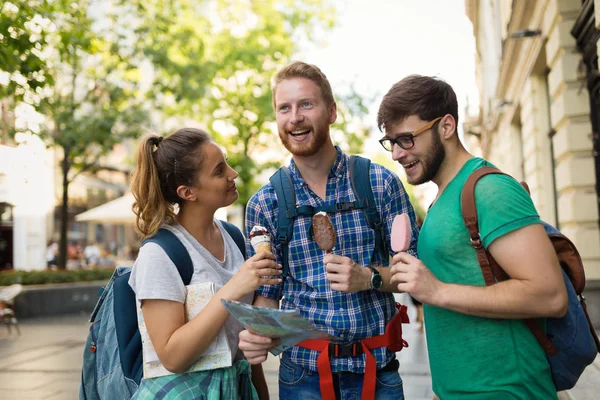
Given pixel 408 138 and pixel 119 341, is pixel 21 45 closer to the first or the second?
pixel 119 341

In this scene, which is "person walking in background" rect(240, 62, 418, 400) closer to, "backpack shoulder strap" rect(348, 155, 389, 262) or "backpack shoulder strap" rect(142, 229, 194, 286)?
"backpack shoulder strap" rect(348, 155, 389, 262)

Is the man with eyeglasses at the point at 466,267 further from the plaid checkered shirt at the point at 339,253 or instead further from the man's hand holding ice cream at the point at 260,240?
the man's hand holding ice cream at the point at 260,240

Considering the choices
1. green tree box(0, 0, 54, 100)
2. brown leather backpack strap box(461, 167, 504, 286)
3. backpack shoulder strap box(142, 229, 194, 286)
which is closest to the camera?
brown leather backpack strap box(461, 167, 504, 286)

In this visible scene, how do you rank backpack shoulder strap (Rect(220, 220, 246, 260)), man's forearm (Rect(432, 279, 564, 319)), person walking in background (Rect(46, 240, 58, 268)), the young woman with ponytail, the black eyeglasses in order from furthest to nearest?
person walking in background (Rect(46, 240, 58, 268)) → backpack shoulder strap (Rect(220, 220, 246, 260)) → the young woman with ponytail → the black eyeglasses → man's forearm (Rect(432, 279, 564, 319))

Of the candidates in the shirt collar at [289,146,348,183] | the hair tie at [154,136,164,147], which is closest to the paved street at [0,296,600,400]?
the shirt collar at [289,146,348,183]

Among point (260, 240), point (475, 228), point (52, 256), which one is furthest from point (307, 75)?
point (52, 256)

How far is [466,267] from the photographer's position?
2018 millimetres

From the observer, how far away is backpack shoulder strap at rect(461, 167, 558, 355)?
6.44 feet

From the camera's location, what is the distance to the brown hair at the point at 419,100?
221 cm

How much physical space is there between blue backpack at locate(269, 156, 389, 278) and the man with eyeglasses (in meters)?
0.43

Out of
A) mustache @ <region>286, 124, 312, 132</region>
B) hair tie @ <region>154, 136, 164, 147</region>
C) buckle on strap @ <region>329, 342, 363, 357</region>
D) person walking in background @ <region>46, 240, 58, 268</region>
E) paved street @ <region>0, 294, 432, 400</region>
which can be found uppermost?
mustache @ <region>286, 124, 312, 132</region>

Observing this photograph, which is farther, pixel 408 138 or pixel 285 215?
pixel 285 215

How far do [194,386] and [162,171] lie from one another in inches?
35.4

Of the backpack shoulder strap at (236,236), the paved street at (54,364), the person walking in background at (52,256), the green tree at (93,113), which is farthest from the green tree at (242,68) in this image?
the backpack shoulder strap at (236,236)
